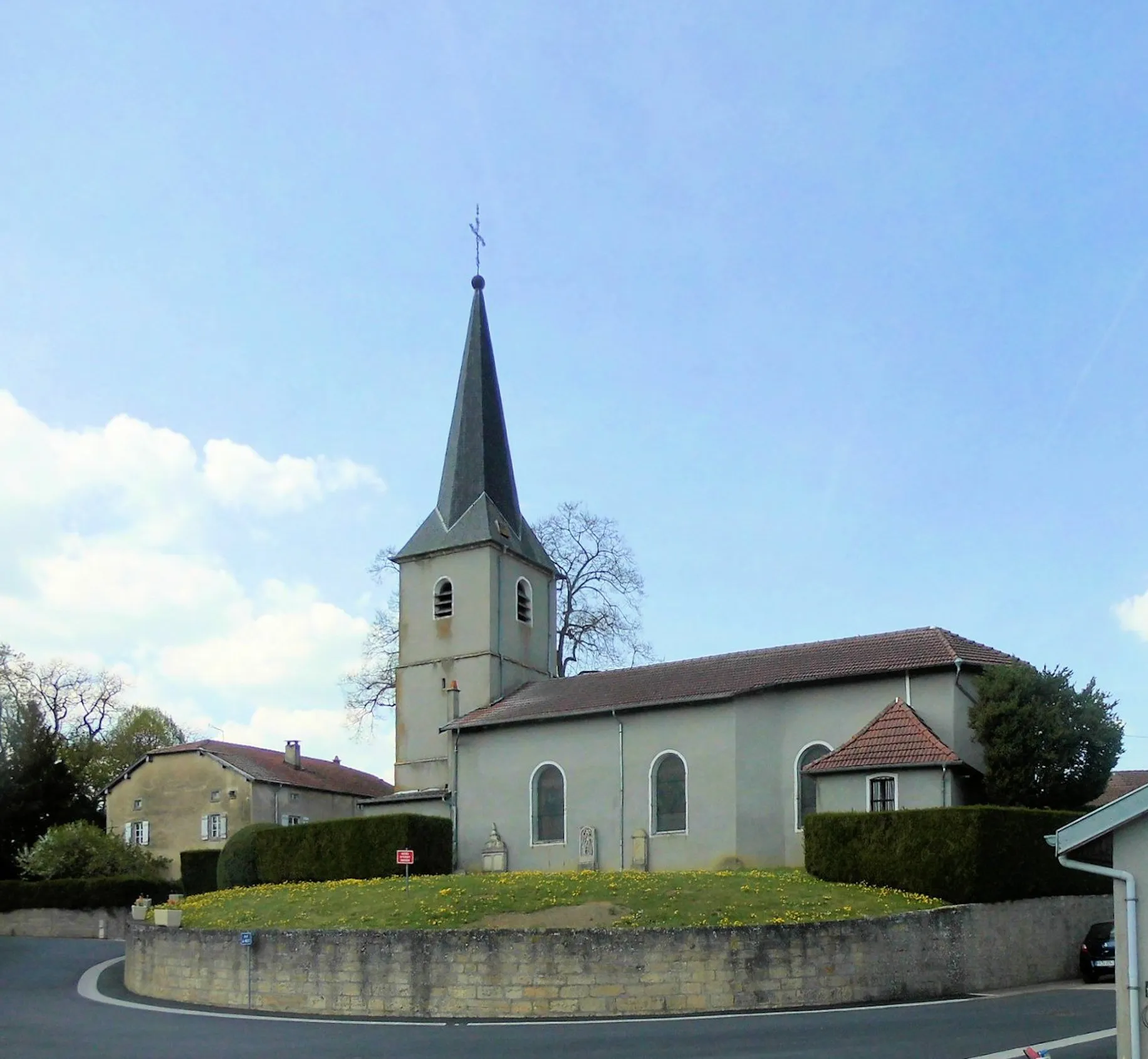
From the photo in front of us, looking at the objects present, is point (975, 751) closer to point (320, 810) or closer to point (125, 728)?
point (320, 810)

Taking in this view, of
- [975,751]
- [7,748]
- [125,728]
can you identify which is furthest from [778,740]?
[125,728]

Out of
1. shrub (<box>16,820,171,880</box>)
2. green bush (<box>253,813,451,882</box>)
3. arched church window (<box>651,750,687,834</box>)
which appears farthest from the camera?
shrub (<box>16,820,171,880</box>)

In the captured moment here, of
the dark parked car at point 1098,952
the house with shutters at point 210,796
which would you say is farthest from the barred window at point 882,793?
the house with shutters at point 210,796

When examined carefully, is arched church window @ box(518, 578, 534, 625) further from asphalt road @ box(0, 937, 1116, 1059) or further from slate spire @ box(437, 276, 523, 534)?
asphalt road @ box(0, 937, 1116, 1059)

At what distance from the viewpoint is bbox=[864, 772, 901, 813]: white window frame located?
32.8 meters

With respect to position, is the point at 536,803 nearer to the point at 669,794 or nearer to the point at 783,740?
the point at 669,794

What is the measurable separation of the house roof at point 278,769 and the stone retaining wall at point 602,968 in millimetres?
25101

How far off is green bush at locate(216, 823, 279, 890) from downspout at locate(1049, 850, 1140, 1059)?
1264 inches

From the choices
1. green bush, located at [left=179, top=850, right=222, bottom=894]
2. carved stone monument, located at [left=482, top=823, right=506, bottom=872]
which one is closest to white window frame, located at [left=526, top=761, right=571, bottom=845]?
carved stone monument, located at [left=482, top=823, right=506, bottom=872]

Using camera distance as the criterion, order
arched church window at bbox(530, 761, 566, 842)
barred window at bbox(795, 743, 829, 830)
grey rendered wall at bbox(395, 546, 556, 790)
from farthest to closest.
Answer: grey rendered wall at bbox(395, 546, 556, 790), arched church window at bbox(530, 761, 566, 842), barred window at bbox(795, 743, 829, 830)

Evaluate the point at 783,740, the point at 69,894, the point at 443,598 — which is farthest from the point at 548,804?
the point at 69,894

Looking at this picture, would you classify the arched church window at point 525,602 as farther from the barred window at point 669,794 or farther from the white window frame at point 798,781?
the white window frame at point 798,781

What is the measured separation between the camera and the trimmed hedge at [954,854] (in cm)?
2852

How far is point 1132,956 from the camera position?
12.1 meters
